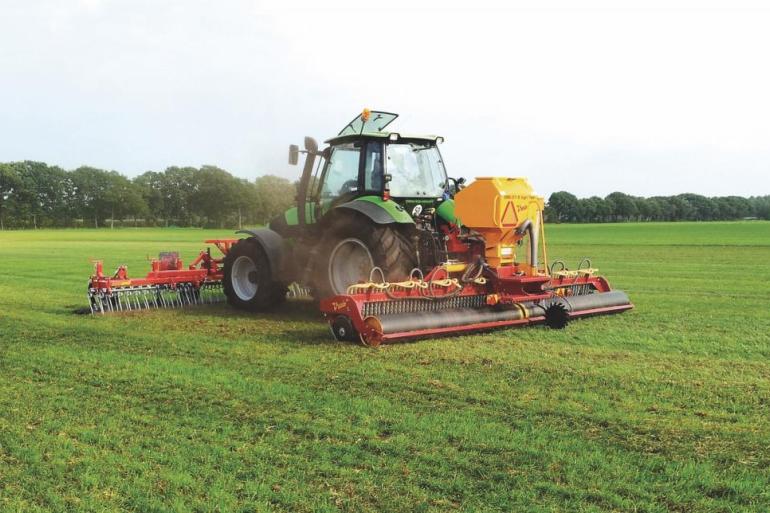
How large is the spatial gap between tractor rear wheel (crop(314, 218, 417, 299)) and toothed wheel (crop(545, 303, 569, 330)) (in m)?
1.83

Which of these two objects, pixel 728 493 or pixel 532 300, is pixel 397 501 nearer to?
pixel 728 493

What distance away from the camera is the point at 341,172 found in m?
10.3

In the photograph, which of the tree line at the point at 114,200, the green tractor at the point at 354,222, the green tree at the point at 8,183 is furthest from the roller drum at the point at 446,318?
the green tree at the point at 8,183

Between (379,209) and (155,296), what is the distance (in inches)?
173

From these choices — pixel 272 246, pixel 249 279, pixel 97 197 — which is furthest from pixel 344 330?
pixel 97 197

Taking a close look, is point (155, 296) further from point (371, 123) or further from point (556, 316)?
point (556, 316)

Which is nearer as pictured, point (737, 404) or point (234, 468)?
point (234, 468)

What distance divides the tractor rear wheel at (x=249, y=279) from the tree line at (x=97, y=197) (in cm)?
6891

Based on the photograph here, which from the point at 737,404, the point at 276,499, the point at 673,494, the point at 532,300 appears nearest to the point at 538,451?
the point at 673,494

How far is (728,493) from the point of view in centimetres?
382

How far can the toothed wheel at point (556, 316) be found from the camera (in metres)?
9.03

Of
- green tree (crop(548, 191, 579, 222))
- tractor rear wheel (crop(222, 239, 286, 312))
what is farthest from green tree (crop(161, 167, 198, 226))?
tractor rear wheel (crop(222, 239, 286, 312))

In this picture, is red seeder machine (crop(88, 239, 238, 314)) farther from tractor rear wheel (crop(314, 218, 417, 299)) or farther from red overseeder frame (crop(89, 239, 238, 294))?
tractor rear wheel (crop(314, 218, 417, 299))

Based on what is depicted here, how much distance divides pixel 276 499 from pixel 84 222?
3566 inches
